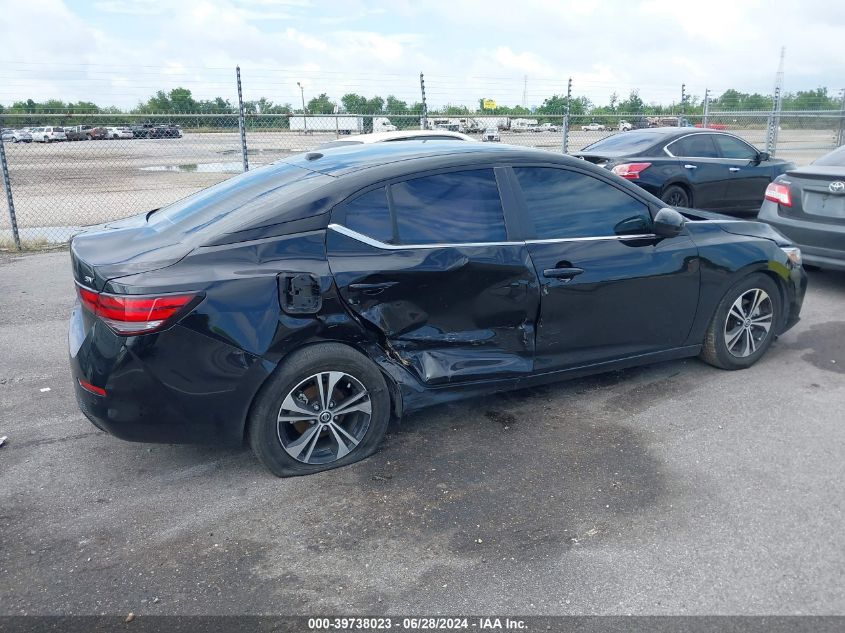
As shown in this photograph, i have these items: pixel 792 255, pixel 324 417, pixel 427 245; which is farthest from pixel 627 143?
pixel 324 417

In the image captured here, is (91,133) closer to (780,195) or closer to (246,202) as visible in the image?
(780,195)

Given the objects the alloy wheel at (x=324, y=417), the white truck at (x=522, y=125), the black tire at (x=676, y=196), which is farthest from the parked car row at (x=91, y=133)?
the alloy wheel at (x=324, y=417)

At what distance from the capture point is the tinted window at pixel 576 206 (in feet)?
14.0

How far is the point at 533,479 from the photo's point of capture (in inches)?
147

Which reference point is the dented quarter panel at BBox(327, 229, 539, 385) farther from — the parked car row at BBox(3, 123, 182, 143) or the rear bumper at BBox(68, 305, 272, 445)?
the parked car row at BBox(3, 123, 182, 143)

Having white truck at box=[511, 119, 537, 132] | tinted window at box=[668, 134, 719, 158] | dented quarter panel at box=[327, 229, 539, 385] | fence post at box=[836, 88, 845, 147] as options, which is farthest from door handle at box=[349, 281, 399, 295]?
fence post at box=[836, 88, 845, 147]

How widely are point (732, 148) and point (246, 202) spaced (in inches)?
356

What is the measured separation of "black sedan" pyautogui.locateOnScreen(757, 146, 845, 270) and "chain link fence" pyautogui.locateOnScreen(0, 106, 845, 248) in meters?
4.98

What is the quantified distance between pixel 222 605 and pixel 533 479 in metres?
1.66

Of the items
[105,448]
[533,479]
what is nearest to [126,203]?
[105,448]

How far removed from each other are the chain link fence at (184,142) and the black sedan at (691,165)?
6.10 ft

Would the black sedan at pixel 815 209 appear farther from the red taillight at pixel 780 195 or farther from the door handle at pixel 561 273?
the door handle at pixel 561 273

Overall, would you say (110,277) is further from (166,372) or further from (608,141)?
(608,141)

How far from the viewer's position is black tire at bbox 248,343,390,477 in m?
3.57
